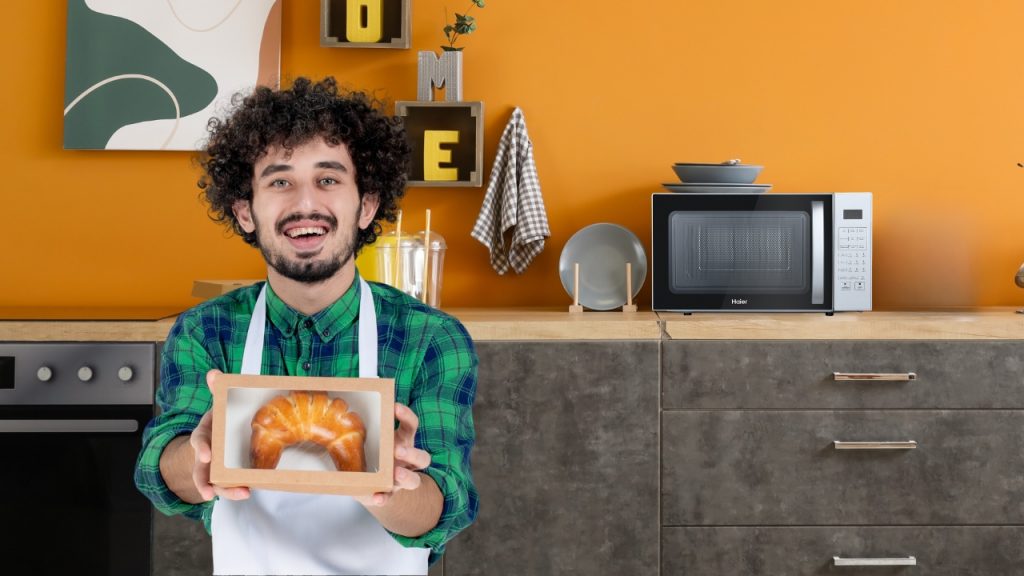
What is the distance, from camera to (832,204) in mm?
2379

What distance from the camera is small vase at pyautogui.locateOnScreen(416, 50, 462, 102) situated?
8.60 ft

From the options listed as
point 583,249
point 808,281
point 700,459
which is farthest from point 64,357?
point 808,281

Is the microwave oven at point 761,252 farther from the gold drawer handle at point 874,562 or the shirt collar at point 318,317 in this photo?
the shirt collar at point 318,317

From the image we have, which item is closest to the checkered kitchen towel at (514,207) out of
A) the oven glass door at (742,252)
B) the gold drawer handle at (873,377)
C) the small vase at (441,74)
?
the small vase at (441,74)

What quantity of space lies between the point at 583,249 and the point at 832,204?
64 cm

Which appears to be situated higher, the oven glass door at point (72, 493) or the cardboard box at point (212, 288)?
the cardboard box at point (212, 288)

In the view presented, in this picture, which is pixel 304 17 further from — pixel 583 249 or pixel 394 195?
pixel 394 195

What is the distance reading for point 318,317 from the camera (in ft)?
4.34

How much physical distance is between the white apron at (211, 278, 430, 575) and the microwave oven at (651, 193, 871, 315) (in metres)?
1.28

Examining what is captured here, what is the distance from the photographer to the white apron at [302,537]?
1249 millimetres

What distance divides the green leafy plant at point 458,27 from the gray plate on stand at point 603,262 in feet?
2.06

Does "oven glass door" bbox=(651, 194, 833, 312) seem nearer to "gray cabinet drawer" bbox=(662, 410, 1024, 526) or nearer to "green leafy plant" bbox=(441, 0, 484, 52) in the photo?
"gray cabinet drawer" bbox=(662, 410, 1024, 526)

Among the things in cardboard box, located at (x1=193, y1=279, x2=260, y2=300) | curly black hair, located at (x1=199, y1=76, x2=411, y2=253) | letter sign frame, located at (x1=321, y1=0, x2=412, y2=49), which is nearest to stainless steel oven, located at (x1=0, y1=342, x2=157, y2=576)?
cardboard box, located at (x1=193, y1=279, x2=260, y2=300)

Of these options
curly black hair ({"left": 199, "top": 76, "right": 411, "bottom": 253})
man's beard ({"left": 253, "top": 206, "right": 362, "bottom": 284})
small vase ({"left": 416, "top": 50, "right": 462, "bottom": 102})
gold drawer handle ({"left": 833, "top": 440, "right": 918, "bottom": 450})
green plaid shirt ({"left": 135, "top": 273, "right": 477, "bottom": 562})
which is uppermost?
small vase ({"left": 416, "top": 50, "right": 462, "bottom": 102})
